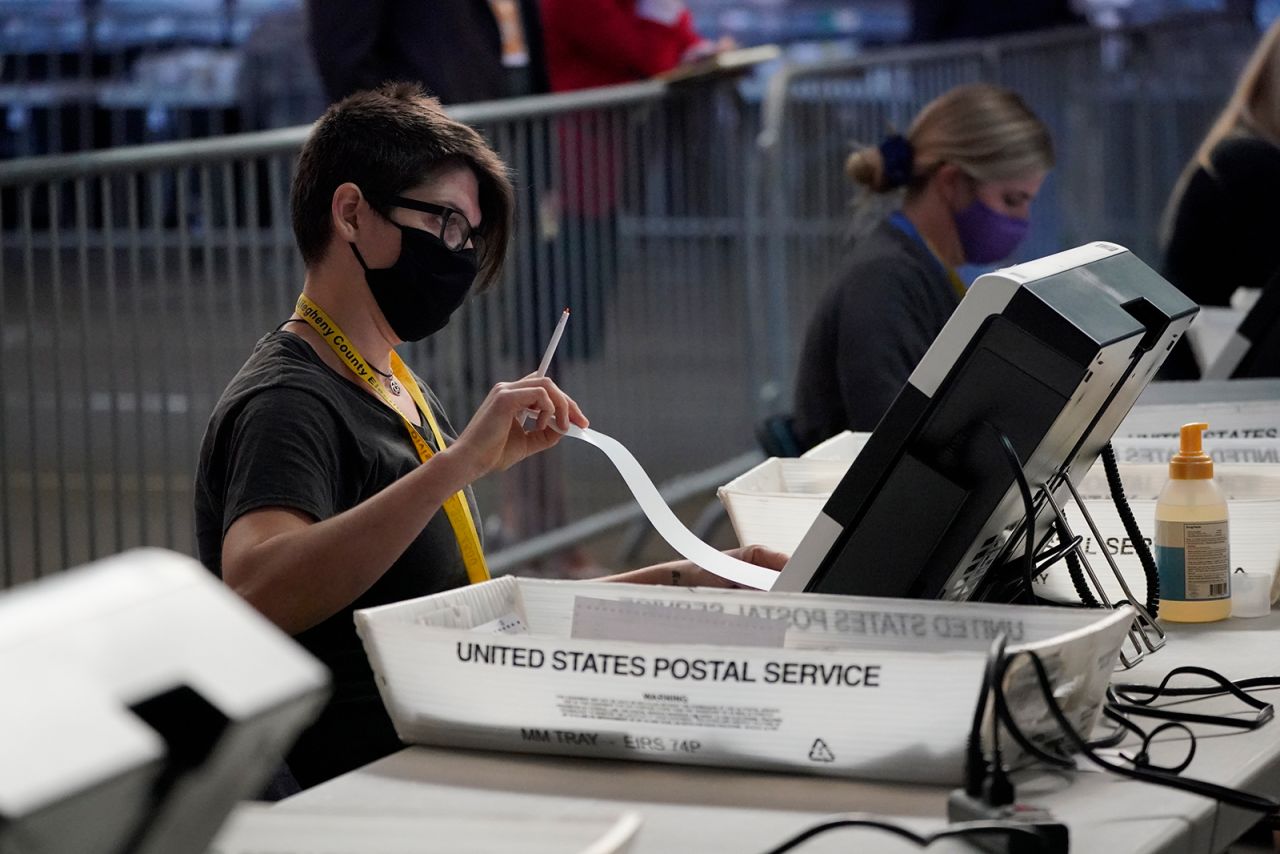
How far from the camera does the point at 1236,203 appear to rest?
149 inches

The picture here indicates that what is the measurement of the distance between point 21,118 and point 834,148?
5525mm

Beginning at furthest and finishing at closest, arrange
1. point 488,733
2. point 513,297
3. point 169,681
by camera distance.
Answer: point 513,297 → point 488,733 → point 169,681

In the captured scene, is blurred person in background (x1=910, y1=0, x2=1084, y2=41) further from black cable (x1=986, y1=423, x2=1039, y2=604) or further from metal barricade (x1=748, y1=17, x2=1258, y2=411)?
black cable (x1=986, y1=423, x2=1039, y2=604)

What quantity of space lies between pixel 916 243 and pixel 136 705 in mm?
2612

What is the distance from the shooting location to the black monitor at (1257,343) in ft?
9.01

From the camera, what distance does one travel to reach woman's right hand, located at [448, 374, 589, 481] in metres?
1.74

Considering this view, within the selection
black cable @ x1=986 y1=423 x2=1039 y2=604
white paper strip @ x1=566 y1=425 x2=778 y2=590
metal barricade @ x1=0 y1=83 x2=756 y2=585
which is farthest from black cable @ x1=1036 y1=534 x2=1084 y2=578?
metal barricade @ x1=0 y1=83 x2=756 y2=585

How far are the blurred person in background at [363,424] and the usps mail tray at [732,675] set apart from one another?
14.3 inches

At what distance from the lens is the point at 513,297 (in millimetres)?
4363

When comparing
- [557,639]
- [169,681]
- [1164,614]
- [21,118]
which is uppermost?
[21,118]

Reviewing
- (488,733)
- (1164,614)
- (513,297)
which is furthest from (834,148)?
(488,733)

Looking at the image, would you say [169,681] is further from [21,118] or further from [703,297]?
[21,118]

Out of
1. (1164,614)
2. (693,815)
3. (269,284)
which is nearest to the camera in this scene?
(693,815)

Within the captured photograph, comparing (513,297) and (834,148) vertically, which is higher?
(834,148)
